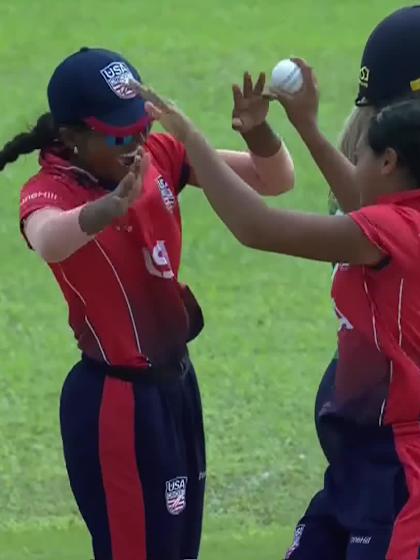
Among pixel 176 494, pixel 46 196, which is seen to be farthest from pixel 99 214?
pixel 176 494

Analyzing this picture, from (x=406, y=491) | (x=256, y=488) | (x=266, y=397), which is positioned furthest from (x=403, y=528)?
(x=266, y=397)

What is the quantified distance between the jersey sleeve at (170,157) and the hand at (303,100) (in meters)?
0.50

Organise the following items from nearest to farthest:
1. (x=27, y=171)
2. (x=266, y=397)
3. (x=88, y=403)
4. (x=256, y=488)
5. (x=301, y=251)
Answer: (x=301, y=251) < (x=88, y=403) < (x=256, y=488) < (x=266, y=397) < (x=27, y=171)

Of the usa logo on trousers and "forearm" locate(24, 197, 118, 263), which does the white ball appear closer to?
"forearm" locate(24, 197, 118, 263)

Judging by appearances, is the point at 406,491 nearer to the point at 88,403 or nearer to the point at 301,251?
the point at 301,251

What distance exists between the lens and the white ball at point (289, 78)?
149 inches

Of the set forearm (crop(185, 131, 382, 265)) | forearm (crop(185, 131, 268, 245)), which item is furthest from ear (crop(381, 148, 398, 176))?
forearm (crop(185, 131, 268, 245))

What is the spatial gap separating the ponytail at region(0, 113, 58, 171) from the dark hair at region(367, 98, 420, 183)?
105 centimetres

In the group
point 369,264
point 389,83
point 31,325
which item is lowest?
point 31,325

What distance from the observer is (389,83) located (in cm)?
376

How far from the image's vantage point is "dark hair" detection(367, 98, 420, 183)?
3.39 metres

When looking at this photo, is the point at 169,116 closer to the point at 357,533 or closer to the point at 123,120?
the point at 123,120

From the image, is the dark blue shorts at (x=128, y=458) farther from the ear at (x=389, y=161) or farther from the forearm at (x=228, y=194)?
the ear at (x=389, y=161)

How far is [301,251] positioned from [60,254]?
778 mm
